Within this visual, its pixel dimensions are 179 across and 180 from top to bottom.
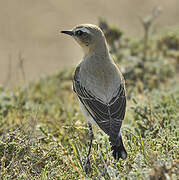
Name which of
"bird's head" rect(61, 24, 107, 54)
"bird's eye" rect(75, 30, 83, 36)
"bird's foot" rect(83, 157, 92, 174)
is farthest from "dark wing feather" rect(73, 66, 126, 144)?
"bird's eye" rect(75, 30, 83, 36)

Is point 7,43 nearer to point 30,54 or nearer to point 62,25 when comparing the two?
point 30,54

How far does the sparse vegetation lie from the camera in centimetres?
375

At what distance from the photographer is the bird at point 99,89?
439cm

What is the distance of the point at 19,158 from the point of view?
4340mm

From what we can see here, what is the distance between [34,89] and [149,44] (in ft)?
11.4

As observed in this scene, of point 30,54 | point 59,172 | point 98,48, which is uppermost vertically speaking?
point 98,48

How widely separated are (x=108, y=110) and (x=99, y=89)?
1.02ft

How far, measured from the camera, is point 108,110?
178 inches

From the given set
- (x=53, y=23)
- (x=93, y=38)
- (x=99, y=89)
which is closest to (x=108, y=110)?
(x=99, y=89)

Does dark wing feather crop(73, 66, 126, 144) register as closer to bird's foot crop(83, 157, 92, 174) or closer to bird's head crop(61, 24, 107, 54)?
bird's foot crop(83, 157, 92, 174)

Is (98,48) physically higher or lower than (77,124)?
higher

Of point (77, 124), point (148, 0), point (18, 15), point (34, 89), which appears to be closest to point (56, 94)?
point (34, 89)

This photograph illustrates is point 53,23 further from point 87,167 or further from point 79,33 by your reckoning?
point 87,167

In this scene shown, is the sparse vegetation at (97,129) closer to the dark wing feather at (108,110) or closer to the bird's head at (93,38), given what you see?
the dark wing feather at (108,110)
